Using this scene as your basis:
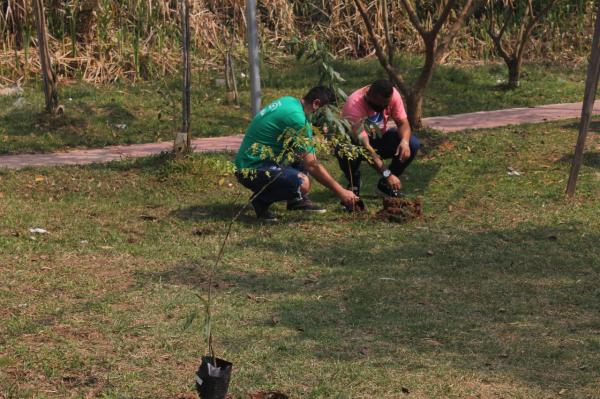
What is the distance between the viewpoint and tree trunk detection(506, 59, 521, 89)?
1440 centimetres

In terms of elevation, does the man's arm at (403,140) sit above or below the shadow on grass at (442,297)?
above

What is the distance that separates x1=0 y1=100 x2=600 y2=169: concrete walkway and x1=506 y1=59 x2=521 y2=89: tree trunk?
2.85 ft

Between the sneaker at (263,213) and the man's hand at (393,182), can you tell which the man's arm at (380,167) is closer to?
the man's hand at (393,182)

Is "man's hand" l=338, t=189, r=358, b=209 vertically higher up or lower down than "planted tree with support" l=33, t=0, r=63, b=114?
lower down

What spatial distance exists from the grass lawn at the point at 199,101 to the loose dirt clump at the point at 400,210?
3041mm

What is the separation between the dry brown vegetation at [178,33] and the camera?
14.2 metres

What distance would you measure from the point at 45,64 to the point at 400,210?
4598 millimetres

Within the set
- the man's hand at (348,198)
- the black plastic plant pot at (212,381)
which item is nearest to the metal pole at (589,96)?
the man's hand at (348,198)

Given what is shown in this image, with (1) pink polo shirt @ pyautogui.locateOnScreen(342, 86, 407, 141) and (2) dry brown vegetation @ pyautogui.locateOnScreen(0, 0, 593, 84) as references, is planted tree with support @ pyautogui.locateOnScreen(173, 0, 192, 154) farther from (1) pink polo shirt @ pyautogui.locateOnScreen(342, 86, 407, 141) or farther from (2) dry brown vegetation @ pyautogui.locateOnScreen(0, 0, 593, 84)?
(2) dry brown vegetation @ pyautogui.locateOnScreen(0, 0, 593, 84)

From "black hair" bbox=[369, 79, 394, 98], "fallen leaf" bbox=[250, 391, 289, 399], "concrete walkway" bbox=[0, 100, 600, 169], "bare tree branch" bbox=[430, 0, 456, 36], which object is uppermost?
"bare tree branch" bbox=[430, 0, 456, 36]

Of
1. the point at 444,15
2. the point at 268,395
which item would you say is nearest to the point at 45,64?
the point at 444,15

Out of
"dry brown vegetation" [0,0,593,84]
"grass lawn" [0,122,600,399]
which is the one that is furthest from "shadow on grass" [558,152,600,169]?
"dry brown vegetation" [0,0,593,84]

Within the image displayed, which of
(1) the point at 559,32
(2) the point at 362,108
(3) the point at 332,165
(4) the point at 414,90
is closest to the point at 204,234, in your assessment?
(2) the point at 362,108

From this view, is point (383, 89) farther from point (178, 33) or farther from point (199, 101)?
point (178, 33)
